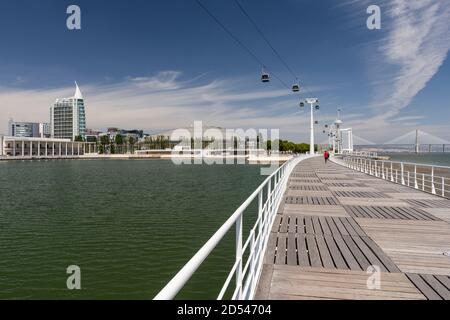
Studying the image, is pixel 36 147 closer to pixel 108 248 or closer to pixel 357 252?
pixel 108 248

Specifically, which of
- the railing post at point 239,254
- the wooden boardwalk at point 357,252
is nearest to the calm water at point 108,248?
the wooden boardwalk at point 357,252

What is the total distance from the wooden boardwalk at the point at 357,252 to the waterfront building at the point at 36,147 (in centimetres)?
15910

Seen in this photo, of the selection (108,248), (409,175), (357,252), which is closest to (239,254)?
(357,252)

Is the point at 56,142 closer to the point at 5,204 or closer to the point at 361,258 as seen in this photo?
the point at 5,204

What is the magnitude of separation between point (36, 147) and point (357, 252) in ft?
577

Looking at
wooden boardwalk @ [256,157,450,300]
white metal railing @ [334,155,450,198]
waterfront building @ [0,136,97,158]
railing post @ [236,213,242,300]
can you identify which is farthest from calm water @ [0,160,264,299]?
waterfront building @ [0,136,97,158]

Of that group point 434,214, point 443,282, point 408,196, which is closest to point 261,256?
point 443,282

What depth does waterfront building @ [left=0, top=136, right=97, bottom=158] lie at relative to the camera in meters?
144

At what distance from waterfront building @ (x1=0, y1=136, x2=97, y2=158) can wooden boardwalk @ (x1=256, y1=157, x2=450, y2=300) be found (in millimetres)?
159096

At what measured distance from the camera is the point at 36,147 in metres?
157

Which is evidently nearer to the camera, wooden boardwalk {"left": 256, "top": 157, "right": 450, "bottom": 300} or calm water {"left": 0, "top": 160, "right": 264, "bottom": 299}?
wooden boardwalk {"left": 256, "top": 157, "right": 450, "bottom": 300}

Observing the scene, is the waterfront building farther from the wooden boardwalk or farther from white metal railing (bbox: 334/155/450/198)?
the wooden boardwalk

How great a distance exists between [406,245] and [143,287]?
252 inches

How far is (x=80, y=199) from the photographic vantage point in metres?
26.2
